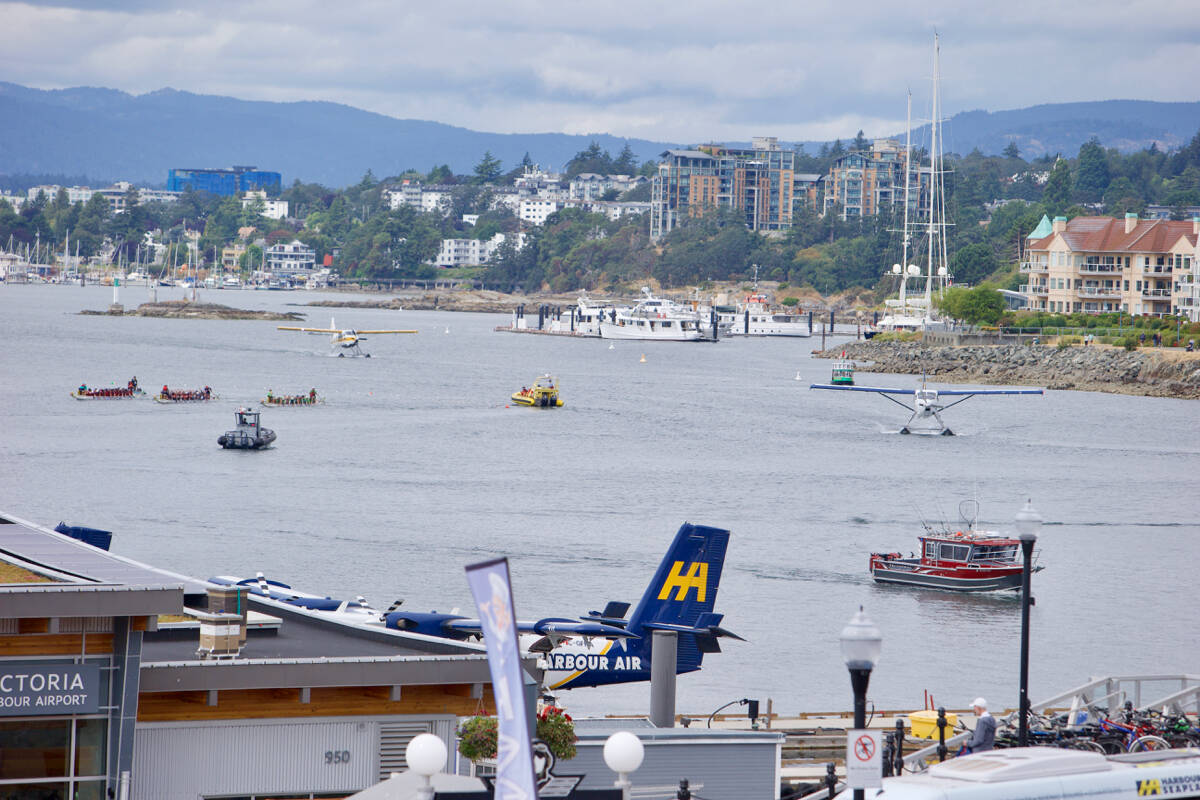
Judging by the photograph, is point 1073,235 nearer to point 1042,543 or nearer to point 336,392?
point 336,392

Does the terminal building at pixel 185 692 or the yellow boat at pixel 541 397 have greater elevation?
the terminal building at pixel 185 692

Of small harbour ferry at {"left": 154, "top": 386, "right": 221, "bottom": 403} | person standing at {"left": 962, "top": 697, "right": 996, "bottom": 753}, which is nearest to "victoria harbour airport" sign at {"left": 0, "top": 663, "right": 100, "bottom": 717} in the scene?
person standing at {"left": 962, "top": 697, "right": 996, "bottom": 753}

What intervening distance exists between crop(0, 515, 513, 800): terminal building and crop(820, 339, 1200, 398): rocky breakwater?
104566 millimetres

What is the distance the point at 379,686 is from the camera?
14.7 m

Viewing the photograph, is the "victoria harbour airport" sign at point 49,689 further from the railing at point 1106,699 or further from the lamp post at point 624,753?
the railing at point 1106,699

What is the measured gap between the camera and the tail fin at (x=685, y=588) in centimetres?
2186

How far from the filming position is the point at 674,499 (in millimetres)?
61156

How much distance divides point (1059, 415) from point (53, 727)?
9541cm

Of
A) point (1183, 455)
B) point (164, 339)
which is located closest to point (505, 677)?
point (1183, 455)

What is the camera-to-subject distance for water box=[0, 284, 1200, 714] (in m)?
37.7

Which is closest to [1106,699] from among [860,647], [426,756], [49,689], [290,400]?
[860,647]

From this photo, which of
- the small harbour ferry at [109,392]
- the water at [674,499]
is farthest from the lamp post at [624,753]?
the small harbour ferry at [109,392]

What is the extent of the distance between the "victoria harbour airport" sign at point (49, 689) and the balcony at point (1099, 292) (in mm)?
141016

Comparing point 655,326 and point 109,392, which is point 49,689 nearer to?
point 109,392
